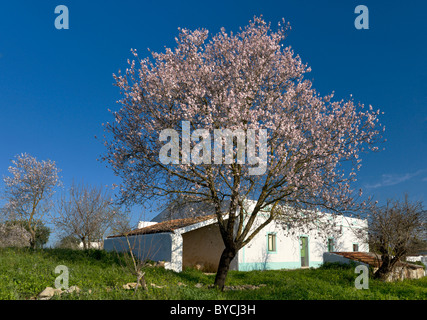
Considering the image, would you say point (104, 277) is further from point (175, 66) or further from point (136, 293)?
point (175, 66)

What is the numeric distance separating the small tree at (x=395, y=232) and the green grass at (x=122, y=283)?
1767mm

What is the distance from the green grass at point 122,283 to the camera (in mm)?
11492

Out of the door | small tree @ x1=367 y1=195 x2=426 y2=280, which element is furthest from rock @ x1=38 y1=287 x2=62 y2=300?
the door

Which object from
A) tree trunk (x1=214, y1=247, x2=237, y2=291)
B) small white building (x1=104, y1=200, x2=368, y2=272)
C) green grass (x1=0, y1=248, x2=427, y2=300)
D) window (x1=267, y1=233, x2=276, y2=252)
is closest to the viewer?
green grass (x1=0, y1=248, x2=427, y2=300)

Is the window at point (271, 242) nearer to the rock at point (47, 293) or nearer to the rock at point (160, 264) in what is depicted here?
the rock at point (160, 264)

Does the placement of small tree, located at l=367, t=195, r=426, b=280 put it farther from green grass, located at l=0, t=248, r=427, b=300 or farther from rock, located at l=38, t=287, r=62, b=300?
rock, located at l=38, t=287, r=62, b=300

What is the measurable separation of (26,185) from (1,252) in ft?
39.7

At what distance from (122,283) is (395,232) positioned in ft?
48.5

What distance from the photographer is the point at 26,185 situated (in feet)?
96.8

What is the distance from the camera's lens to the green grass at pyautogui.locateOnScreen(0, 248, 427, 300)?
37.7 ft

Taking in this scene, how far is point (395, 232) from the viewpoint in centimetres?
1959

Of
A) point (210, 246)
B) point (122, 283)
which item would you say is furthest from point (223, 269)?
point (210, 246)

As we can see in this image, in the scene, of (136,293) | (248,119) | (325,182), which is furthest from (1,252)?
(325,182)

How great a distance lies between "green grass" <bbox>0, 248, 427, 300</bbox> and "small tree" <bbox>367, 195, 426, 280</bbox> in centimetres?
177
